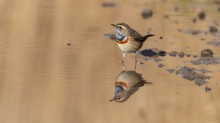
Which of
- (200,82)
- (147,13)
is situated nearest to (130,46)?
(200,82)

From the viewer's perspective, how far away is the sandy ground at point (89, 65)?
4359mm

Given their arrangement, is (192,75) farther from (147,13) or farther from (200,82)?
(147,13)

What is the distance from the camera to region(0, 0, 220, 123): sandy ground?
4359 millimetres

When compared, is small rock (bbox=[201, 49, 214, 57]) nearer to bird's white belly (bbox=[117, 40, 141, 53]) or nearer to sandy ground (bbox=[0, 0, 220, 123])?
sandy ground (bbox=[0, 0, 220, 123])

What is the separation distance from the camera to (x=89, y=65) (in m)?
5.36

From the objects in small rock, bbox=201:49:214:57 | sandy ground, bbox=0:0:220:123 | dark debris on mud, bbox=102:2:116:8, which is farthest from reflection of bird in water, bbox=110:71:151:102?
dark debris on mud, bbox=102:2:116:8

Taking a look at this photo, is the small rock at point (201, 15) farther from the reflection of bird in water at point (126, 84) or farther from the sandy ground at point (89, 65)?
the reflection of bird in water at point (126, 84)

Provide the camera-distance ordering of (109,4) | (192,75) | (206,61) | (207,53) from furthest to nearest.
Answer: (109,4) < (207,53) < (206,61) < (192,75)

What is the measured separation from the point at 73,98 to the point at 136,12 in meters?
3.00

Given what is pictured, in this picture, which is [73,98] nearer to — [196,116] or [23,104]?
[23,104]

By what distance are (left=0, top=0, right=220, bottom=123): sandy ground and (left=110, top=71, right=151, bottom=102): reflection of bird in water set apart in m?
0.06

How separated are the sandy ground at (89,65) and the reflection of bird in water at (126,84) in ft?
0.19

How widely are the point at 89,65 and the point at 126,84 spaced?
544 millimetres

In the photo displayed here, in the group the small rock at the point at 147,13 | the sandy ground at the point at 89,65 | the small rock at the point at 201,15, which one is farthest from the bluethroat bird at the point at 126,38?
the small rock at the point at 201,15
